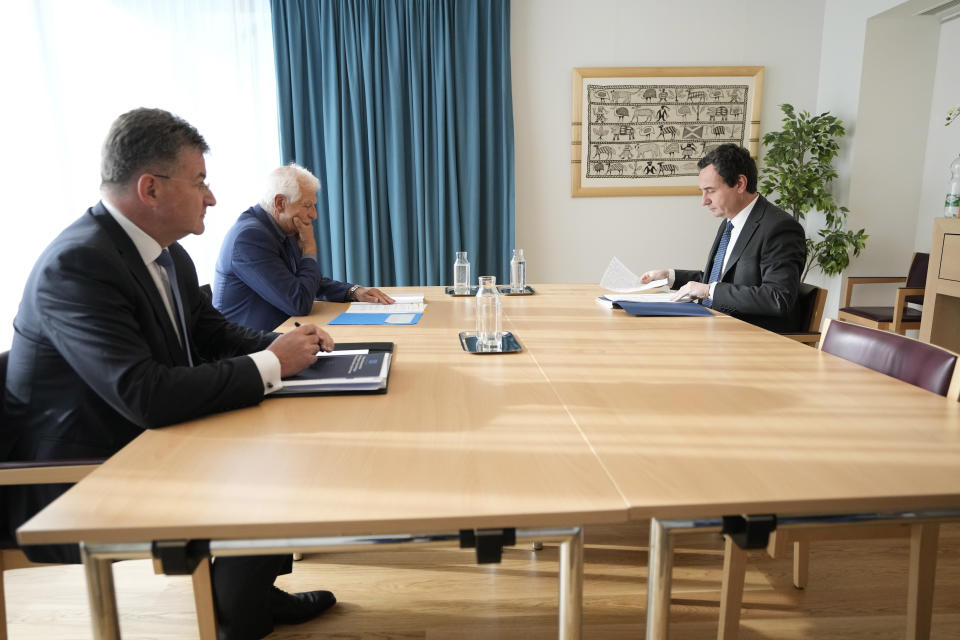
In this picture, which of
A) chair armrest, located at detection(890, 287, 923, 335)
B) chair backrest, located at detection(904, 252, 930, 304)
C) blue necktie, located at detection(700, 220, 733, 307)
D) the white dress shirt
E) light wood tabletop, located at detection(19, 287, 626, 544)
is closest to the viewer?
light wood tabletop, located at detection(19, 287, 626, 544)

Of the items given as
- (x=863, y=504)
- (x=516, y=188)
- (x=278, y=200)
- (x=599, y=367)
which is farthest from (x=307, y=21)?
(x=863, y=504)

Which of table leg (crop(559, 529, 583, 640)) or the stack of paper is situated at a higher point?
the stack of paper

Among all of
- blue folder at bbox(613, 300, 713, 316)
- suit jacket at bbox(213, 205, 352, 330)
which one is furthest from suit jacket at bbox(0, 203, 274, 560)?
blue folder at bbox(613, 300, 713, 316)

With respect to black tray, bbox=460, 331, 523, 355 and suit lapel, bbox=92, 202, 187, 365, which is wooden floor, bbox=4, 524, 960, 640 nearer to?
black tray, bbox=460, 331, 523, 355

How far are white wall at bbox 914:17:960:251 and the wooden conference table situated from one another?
3.57 metres

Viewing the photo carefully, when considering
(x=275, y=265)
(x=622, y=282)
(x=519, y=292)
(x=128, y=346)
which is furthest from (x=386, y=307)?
(x=128, y=346)

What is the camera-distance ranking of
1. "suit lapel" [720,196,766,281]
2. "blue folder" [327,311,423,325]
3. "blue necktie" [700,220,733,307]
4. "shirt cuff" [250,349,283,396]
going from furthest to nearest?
1. "blue necktie" [700,220,733,307]
2. "suit lapel" [720,196,766,281]
3. "blue folder" [327,311,423,325]
4. "shirt cuff" [250,349,283,396]

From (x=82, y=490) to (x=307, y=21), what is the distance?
3989mm

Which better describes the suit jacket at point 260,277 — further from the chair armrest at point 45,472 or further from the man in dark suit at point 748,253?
the man in dark suit at point 748,253

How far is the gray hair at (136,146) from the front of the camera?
1.38m

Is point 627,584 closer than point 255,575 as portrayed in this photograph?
No

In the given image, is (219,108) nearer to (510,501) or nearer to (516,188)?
(516,188)

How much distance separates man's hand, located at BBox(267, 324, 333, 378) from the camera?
1.39 metres

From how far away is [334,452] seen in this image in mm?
1031
